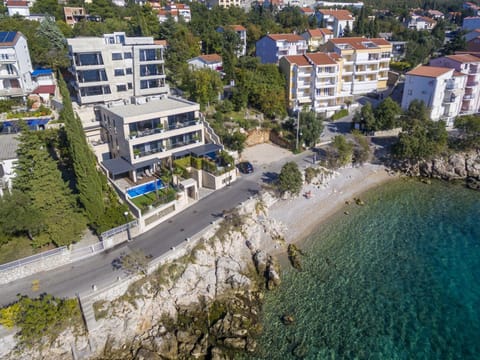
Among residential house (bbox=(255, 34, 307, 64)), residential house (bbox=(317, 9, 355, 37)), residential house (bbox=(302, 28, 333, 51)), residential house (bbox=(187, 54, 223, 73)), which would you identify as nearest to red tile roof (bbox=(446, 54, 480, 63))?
residential house (bbox=(255, 34, 307, 64))

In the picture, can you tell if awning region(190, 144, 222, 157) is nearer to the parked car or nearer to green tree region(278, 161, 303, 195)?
the parked car

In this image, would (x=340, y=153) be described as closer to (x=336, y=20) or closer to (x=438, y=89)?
(x=438, y=89)

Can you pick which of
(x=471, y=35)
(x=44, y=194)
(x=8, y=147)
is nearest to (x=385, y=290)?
(x=44, y=194)

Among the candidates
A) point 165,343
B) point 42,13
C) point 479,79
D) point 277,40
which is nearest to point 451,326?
point 165,343

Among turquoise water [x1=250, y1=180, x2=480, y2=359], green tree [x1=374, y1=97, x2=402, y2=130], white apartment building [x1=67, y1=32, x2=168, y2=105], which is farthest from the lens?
green tree [x1=374, y1=97, x2=402, y2=130]

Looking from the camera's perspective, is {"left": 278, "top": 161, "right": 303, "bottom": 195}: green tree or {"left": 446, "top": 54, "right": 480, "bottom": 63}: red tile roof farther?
{"left": 446, "top": 54, "right": 480, "bottom": 63}: red tile roof

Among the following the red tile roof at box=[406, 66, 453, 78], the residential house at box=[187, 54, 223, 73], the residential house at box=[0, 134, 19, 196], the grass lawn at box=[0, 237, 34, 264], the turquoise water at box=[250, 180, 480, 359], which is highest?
the residential house at box=[187, 54, 223, 73]
